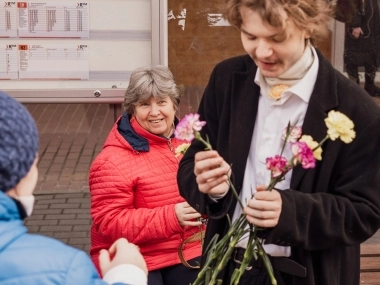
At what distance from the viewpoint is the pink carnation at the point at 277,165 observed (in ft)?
7.61

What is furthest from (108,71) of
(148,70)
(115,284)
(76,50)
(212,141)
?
(115,284)

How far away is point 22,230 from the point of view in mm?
1907

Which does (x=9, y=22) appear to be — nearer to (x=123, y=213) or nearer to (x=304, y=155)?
(x=123, y=213)

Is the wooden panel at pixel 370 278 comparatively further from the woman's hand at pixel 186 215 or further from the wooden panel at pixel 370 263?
the woman's hand at pixel 186 215

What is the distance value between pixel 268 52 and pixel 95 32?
8.37 feet

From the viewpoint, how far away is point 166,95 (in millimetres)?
3775

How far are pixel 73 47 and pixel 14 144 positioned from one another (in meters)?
3.06

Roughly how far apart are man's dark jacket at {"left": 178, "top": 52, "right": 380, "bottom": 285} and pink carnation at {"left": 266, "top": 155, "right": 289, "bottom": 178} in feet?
0.41

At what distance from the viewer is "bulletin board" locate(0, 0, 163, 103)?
4.81 meters

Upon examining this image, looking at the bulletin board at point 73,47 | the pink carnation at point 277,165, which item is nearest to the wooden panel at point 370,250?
the bulletin board at point 73,47

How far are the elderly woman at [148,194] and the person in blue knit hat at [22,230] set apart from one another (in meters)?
1.61

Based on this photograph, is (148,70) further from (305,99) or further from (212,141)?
(305,99)

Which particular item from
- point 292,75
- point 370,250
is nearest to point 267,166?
point 292,75

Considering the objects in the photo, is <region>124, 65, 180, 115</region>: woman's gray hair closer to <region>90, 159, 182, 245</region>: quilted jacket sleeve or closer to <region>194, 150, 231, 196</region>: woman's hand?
<region>90, 159, 182, 245</region>: quilted jacket sleeve
